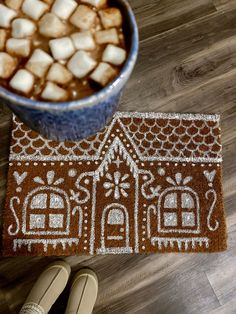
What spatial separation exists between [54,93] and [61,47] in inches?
3.1

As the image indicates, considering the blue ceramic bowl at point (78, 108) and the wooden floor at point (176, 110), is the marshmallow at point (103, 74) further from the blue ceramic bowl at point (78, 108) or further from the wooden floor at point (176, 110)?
the wooden floor at point (176, 110)

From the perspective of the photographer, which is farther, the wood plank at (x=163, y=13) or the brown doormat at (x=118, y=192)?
the wood plank at (x=163, y=13)

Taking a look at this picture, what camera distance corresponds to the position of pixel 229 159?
1271 mm

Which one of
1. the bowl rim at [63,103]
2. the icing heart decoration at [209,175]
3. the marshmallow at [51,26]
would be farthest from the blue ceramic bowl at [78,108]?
the icing heart decoration at [209,175]

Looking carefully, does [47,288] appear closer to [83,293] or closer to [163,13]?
[83,293]

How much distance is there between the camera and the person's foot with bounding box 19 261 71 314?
110 cm

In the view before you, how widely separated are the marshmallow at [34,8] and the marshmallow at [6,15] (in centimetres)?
2

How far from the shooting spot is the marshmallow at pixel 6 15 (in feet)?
2.26

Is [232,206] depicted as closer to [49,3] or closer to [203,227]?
[203,227]

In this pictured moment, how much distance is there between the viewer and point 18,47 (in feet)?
2.23

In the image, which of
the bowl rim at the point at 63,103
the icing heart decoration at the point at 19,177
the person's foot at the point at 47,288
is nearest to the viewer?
the bowl rim at the point at 63,103

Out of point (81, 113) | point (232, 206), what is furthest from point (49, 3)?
point (232, 206)

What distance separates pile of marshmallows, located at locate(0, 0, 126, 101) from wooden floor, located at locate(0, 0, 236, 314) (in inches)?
22.9

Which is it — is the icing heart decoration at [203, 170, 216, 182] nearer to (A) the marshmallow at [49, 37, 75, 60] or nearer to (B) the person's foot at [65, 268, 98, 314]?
(B) the person's foot at [65, 268, 98, 314]
